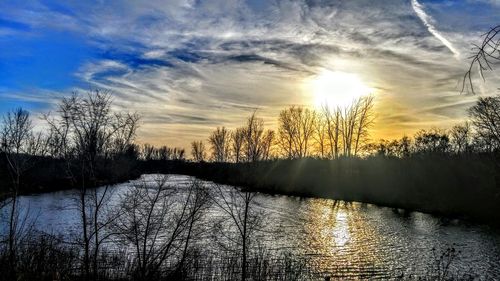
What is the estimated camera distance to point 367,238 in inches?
1080

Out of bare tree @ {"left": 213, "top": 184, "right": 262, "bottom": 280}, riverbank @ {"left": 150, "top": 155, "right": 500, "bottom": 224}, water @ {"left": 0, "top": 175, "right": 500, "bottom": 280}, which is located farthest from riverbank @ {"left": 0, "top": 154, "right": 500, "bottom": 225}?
bare tree @ {"left": 213, "top": 184, "right": 262, "bottom": 280}

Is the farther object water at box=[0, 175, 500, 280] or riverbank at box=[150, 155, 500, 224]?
riverbank at box=[150, 155, 500, 224]

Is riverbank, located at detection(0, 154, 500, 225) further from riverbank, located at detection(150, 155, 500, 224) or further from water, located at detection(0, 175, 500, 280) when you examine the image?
water, located at detection(0, 175, 500, 280)

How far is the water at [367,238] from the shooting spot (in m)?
19.5

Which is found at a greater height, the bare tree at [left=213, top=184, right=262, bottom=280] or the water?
the bare tree at [left=213, top=184, right=262, bottom=280]

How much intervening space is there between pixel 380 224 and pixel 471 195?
527 inches

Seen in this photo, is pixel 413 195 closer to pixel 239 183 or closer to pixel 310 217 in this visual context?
pixel 310 217

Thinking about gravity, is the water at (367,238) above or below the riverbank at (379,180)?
below

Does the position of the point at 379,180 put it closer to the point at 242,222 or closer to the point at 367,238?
the point at 367,238

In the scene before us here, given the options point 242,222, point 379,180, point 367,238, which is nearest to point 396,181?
point 379,180

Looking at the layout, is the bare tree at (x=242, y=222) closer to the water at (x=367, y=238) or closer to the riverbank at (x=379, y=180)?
the water at (x=367, y=238)

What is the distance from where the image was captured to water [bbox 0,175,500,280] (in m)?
19.5

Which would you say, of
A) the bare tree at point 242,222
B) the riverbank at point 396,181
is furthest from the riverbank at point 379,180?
the bare tree at point 242,222

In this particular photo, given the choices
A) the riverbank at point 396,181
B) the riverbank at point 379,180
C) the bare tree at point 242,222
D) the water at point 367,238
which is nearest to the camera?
the bare tree at point 242,222
